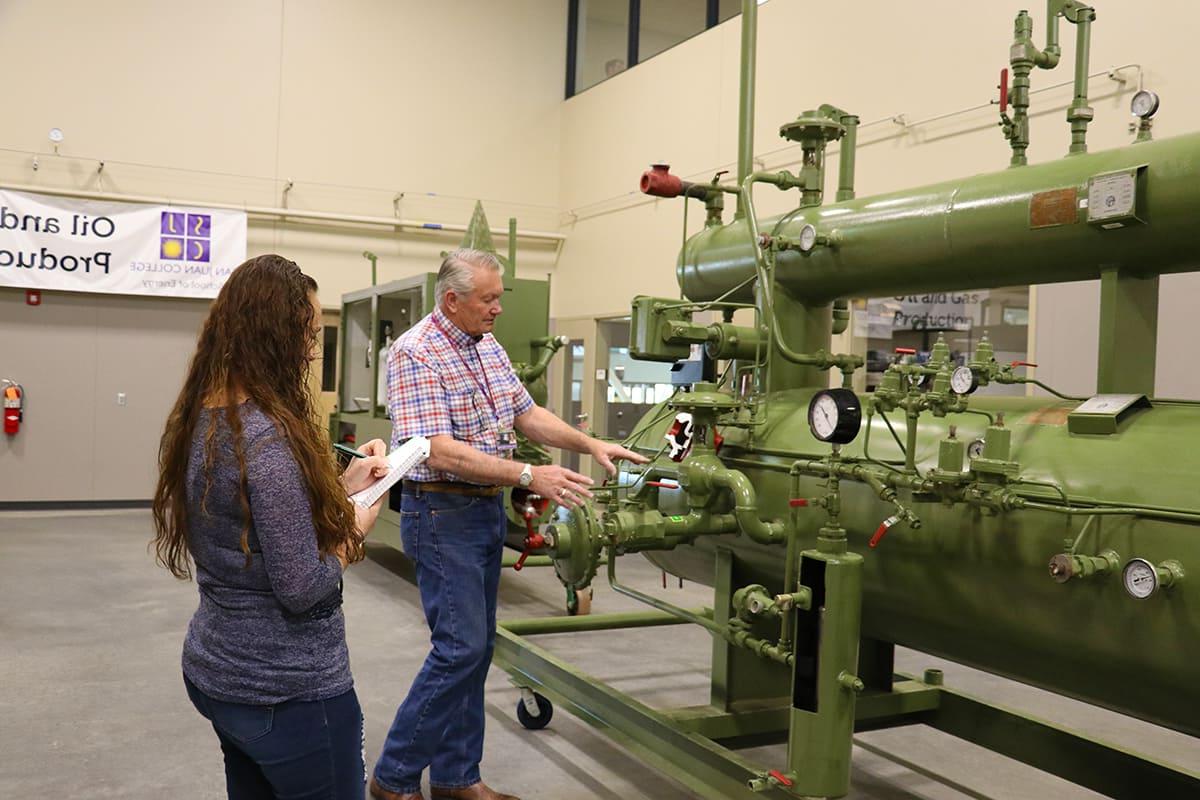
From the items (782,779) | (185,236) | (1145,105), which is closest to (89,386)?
(185,236)

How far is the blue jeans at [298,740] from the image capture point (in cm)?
139

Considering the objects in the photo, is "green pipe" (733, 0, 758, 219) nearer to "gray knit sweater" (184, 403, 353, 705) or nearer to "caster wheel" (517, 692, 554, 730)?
"caster wheel" (517, 692, 554, 730)

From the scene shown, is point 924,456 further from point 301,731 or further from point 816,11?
point 816,11

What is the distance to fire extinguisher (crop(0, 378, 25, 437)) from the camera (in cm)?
779

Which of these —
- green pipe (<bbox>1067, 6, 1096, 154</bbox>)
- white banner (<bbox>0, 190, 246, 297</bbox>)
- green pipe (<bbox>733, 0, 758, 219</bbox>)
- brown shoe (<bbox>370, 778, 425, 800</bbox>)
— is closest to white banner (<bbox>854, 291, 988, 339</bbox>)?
green pipe (<bbox>733, 0, 758, 219</bbox>)

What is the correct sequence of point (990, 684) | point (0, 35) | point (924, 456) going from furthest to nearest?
point (0, 35), point (990, 684), point (924, 456)

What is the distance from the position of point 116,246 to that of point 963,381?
24.7 ft

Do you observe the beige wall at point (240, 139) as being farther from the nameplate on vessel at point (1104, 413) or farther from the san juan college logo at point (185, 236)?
the nameplate on vessel at point (1104, 413)

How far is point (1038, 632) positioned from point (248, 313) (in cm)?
155

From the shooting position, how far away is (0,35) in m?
7.75

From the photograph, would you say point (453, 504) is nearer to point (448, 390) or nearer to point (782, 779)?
point (448, 390)

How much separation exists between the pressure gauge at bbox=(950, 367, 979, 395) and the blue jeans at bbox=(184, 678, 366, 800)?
1.28m

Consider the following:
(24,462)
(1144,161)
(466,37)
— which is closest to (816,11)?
(466,37)

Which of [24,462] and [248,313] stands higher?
[248,313]
